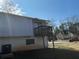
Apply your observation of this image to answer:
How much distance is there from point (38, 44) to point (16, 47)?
5183 millimetres

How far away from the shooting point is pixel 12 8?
34875 millimetres

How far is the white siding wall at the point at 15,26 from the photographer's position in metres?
19.7

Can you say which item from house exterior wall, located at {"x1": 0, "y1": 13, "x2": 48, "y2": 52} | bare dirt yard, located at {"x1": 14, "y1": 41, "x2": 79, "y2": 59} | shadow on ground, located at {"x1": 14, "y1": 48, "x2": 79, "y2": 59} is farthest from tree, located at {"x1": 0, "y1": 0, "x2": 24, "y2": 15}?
shadow on ground, located at {"x1": 14, "y1": 48, "x2": 79, "y2": 59}

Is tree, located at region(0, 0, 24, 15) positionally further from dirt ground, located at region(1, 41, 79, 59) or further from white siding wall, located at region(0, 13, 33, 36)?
dirt ground, located at region(1, 41, 79, 59)

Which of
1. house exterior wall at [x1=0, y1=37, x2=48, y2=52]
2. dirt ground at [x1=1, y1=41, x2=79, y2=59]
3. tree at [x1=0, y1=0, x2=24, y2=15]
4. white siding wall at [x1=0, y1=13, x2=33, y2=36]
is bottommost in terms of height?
dirt ground at [x1=1, y1=41, x2=79, y2=59]

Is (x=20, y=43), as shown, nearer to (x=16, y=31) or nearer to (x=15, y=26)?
(x=16, y=31)

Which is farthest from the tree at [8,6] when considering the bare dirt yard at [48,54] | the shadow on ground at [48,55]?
the shadow on ground at [48,55]

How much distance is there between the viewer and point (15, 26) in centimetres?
2120

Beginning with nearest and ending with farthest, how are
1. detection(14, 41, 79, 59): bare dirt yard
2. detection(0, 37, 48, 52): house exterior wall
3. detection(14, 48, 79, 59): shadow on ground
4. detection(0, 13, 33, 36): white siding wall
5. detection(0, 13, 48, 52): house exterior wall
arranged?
detection(14, 48, 79, 59): shadow on ground, detection(14, 41, 79, 59): bare dirt yard, detection(0, 13, 33, 36): white siding wall, detection(0, 13, 48, 52): house exterior wall, detection(0, 37, 48, 52): house exterior wall

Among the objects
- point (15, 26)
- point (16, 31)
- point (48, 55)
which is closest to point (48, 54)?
point (48, 55)

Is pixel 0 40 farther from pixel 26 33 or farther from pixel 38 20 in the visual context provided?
pixel 38 20

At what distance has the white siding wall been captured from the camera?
777 inches

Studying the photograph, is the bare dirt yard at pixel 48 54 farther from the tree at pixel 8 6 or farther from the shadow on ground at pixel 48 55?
the tree at pixel 8 6

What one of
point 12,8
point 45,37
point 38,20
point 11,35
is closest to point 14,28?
point 11,35
